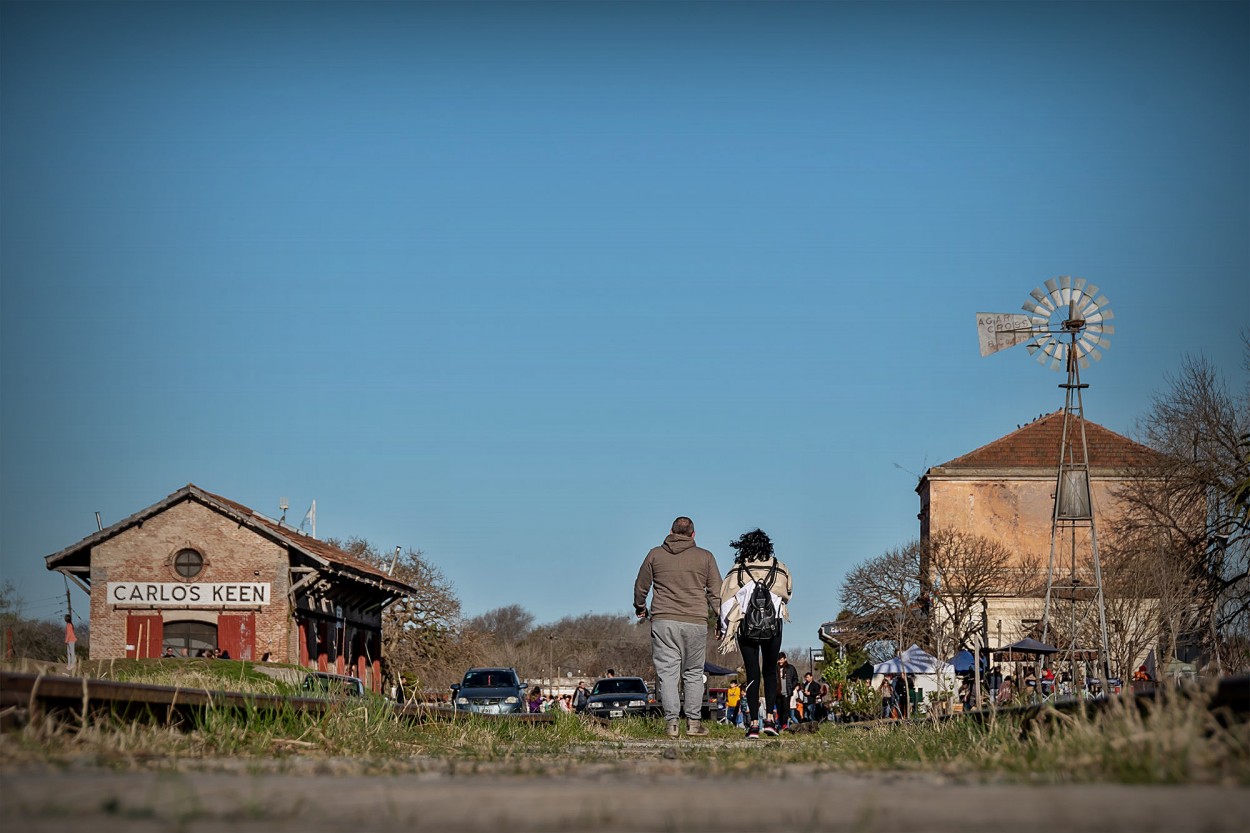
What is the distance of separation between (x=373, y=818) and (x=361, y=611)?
171 feet

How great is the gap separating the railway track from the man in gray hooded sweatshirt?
13.7 ft

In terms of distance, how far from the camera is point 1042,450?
69.8 m

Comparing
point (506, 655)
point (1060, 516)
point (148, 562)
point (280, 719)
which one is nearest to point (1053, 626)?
point (1060, 516)

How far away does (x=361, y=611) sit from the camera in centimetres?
5444

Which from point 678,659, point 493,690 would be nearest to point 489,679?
point 493,690

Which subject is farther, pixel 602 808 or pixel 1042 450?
pixel 1042 450

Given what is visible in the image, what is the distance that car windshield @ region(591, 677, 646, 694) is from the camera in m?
39.5

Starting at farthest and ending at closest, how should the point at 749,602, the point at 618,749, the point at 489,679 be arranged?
the point at 489,679 → the point at 749,602 → the point at 618,749

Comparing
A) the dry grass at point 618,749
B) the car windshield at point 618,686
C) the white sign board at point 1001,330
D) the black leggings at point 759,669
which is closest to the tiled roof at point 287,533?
the car windshield at point 618,686

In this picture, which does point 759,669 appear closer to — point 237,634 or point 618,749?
point 618,749

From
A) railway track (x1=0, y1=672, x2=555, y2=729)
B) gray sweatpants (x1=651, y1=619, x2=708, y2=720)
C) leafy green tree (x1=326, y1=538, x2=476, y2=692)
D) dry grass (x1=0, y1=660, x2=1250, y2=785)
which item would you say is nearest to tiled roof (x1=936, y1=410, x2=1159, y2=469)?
leafy green tree (x1=326, y1=538, x2=476, y2=692)

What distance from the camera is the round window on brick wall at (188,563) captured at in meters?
44.6

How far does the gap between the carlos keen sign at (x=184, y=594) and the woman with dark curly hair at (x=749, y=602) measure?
31960 millimetres

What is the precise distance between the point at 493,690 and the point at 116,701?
27060 millimetres
